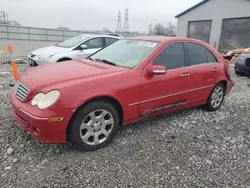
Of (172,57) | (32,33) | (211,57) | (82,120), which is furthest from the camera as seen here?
(32,33)

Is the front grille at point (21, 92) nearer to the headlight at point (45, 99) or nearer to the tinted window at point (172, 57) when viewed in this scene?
the headlight at point (45, 99)

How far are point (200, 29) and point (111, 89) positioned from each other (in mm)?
19037

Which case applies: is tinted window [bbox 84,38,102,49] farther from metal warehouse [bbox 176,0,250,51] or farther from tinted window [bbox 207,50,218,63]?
metal warehouse [bbox 176,0,250,51]

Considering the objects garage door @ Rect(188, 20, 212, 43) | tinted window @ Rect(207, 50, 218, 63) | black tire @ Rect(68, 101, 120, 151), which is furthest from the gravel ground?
garage door @ Rect(188, 20, 212, 43)

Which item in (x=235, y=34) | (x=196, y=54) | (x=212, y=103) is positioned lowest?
(x=212, y=103)

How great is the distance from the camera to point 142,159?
2994 millimetres

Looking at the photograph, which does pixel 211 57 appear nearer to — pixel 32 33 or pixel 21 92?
pixel 21 92

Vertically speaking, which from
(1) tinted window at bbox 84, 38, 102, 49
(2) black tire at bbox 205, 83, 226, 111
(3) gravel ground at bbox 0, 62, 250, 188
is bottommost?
(3) gravel ground at bbox 0, 62, 250, 188

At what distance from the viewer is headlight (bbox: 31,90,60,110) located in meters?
2.72

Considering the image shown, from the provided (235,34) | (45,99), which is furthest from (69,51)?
(235,34)

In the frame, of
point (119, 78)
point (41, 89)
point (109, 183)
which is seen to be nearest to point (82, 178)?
point (109, 183)

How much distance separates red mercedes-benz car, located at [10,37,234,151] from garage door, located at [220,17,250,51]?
47.8 feet

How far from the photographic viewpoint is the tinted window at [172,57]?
3.72 m

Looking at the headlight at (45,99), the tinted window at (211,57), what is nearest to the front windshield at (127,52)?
the headlight at (45,99)
